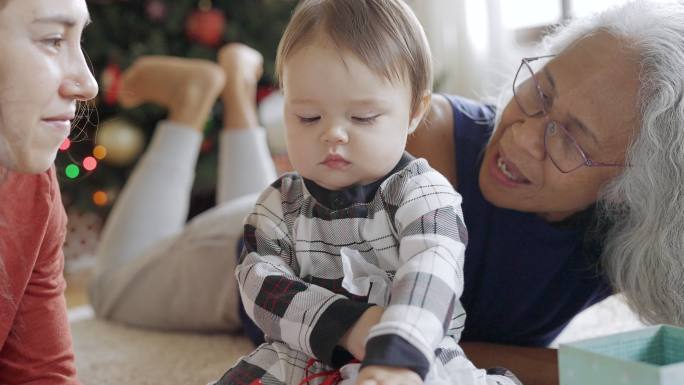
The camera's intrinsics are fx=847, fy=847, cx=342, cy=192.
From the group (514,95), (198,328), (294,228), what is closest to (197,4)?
(198,328)

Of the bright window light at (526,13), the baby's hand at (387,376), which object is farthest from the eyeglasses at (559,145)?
the bright window light at (526,13)

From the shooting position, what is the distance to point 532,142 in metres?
1.34

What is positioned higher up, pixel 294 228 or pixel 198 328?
pixel 294 228

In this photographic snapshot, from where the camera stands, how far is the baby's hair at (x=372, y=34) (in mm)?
1053

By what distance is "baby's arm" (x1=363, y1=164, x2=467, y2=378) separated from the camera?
2.96 feet

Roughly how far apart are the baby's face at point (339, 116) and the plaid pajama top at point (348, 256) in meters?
0.04

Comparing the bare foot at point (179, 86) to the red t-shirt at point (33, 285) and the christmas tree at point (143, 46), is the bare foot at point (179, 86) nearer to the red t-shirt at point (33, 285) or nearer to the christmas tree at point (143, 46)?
the christmas tree at point (143, 46)

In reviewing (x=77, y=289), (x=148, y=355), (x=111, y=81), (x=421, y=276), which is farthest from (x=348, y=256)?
(x=77, y=289)

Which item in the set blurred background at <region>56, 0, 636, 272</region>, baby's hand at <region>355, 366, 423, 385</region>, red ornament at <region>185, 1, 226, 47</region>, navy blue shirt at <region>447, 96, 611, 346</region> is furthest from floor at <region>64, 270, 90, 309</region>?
baby's hand at <region>355, 366, 423, 385</region>

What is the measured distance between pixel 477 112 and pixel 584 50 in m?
0.34

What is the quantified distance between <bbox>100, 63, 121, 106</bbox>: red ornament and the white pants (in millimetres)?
629

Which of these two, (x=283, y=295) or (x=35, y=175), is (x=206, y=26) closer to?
(x=35, y=175)

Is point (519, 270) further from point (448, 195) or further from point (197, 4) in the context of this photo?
point (197, 4)

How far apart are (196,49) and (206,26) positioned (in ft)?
0.30
